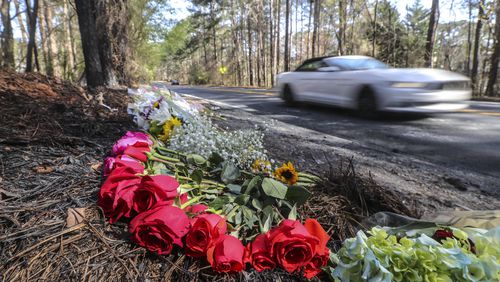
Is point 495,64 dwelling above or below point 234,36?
below

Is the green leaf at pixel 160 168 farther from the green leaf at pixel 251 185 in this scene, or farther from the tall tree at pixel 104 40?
the tall tree at pixel 104 40

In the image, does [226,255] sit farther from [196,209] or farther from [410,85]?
[410,85]

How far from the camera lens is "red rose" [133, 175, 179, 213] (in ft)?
3.21

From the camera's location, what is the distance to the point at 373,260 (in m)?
0.78

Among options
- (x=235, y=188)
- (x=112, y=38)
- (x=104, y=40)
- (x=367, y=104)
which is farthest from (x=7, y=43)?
(x=235, y=188)

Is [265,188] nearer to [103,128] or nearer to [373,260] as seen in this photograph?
[373,260]

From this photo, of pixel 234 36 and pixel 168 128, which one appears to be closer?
pixel 168 128

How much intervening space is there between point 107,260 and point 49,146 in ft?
3.45

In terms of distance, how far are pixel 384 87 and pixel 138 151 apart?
532cm

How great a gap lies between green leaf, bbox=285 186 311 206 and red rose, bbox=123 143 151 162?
2.16ft

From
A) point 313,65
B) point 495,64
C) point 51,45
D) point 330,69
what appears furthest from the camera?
point 51,45

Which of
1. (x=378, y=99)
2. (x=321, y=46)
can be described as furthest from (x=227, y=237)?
(x=321, y=46)

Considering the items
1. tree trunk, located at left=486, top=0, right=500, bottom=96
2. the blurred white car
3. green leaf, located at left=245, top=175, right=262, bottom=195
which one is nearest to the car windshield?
the blurred white car

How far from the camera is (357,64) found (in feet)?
22.7
